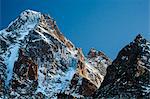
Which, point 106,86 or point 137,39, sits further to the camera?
point 137,39

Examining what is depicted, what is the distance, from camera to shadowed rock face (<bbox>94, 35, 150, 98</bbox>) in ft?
374

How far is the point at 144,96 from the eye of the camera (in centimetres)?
11025

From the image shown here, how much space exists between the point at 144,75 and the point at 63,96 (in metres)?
23.1

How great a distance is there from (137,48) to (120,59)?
473 cm

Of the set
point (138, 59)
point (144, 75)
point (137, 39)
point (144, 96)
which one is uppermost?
point (137, 39)

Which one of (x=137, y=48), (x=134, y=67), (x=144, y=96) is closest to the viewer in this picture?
(x=144, y=96)

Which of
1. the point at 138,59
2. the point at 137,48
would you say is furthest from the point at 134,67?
the point at 137,48

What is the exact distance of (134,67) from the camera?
416 ft

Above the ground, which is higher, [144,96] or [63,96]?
[63,96]

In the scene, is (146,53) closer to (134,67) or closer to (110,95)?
(134,67)

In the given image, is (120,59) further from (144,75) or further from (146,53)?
(144,75)

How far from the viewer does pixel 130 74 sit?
123688mm

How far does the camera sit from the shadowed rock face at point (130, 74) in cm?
11394

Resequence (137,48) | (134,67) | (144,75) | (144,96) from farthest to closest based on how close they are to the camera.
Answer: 1. (137,48)
2. (134,67)
3. (144,75)
4. (144,96)
